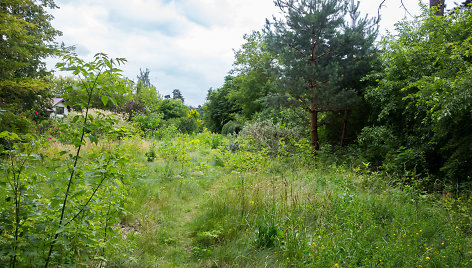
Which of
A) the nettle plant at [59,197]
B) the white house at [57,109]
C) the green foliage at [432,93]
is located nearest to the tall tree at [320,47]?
the green foliage at [432,93]

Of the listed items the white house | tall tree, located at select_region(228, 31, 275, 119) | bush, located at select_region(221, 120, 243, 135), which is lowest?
bush, located at select_region(221, 120, 243, 135)

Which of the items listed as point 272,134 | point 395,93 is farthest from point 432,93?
point 272,134

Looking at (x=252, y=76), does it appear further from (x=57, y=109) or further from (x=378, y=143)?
(x=57, y=109)

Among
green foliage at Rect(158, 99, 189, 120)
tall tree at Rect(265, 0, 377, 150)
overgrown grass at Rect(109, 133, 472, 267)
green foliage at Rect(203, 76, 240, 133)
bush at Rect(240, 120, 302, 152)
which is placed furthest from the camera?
green foliage at Rect(203, 76, 240, 133)

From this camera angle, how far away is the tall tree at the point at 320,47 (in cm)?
764

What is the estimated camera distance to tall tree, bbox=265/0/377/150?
764cm

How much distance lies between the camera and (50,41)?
45.9 feet

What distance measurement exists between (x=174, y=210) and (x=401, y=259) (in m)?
3.07

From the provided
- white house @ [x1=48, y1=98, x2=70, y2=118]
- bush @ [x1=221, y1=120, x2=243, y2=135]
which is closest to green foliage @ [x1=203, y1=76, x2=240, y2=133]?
bush @ [x1=221, y1=120, x2=243, y2=135]

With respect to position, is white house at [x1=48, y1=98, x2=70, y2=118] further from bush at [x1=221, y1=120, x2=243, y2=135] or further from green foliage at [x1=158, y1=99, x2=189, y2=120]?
bush at [x1=221, y1=120, x2=243, y2=135]

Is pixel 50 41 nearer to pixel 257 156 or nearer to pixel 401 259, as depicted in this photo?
pixel 257 156

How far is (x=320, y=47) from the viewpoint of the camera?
8.03 m

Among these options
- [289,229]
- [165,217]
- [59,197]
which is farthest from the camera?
[165,217]

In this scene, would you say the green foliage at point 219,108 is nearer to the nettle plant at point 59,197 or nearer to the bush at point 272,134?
the bush at point 272,134
